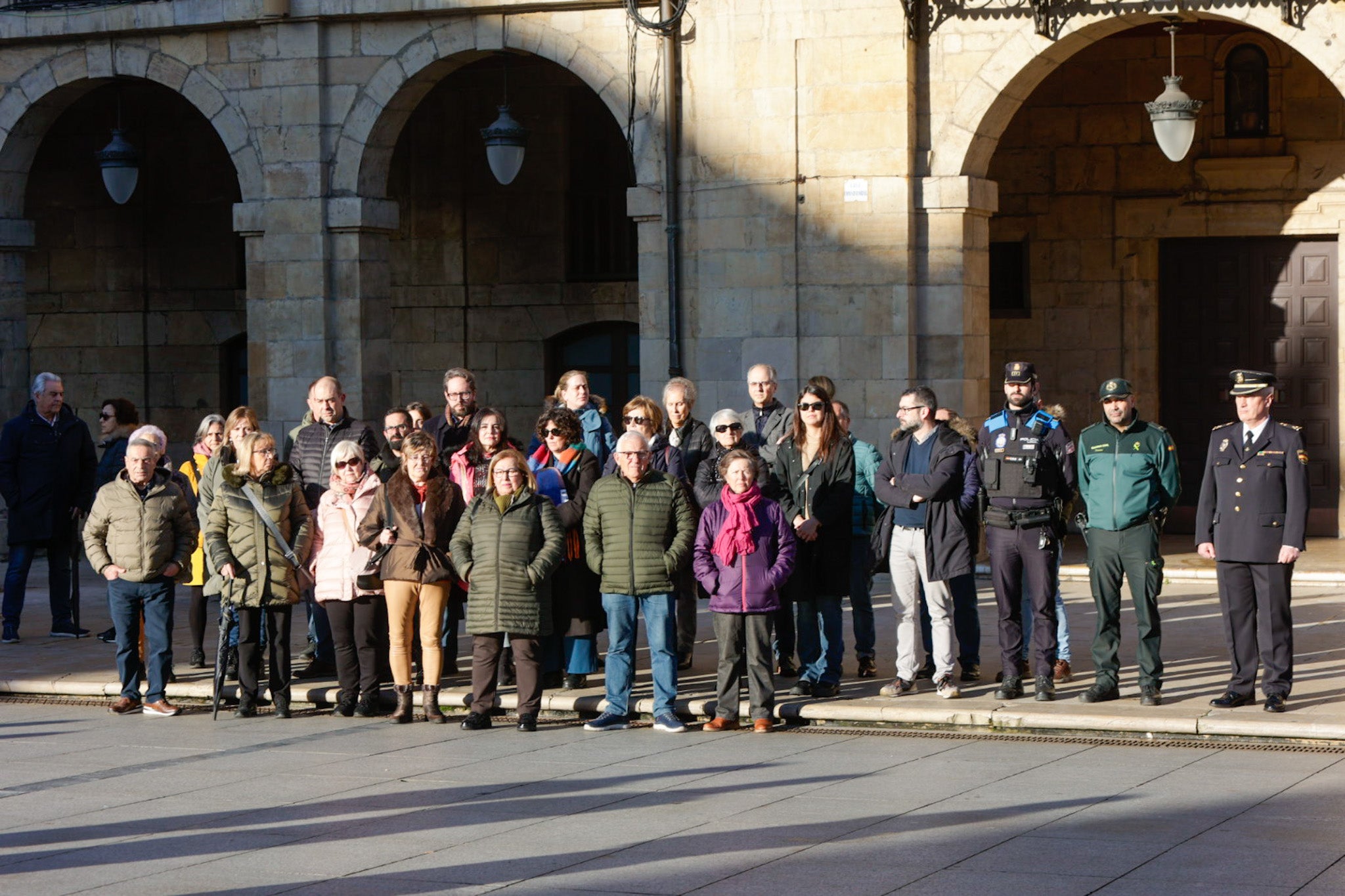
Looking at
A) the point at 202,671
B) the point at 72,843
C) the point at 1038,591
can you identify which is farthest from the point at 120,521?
the point at 1038,591

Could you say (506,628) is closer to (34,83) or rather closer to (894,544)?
(894,544)

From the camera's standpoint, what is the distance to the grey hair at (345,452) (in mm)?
11594

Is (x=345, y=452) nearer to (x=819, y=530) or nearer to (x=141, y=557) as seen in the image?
(x=141, y=557)

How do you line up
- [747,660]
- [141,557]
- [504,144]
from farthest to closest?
[504,144]
[141,557]
[747,660]

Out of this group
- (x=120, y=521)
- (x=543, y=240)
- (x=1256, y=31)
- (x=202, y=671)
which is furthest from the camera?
(x=543, y=240)

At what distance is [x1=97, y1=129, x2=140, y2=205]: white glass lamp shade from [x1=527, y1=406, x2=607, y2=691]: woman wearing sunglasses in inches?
335

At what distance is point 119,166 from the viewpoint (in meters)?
19.0

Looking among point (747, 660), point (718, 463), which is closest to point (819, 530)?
point (718, 463)

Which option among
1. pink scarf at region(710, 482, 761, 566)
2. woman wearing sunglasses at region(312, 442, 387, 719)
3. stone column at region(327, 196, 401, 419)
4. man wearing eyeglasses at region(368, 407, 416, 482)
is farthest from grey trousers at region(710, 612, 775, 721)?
stone column at region(327, 196, 401, 419)

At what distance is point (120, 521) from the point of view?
1194cm

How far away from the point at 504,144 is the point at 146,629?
6.69 meters

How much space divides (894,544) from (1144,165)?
28.8ft

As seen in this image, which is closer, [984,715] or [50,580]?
[984,715]

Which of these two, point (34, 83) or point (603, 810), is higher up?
point (34, 83)
